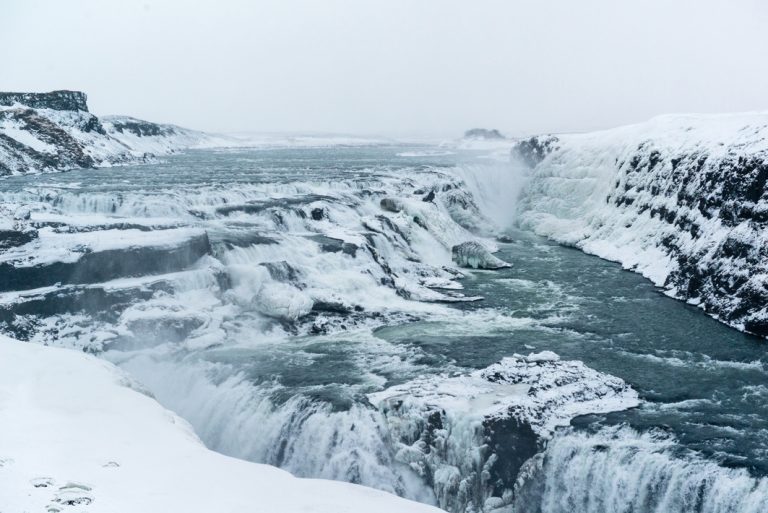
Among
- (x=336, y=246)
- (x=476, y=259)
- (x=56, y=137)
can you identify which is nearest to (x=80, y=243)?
(x=336, y=246)

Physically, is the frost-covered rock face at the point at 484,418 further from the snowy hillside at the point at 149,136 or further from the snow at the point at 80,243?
the snowy hillside at the point at 149,136

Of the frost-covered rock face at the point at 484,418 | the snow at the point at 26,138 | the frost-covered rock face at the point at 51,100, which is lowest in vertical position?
the frost-covered rock face at the point at 484,418

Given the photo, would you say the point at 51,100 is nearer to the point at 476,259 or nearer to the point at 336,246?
the point at 336,246

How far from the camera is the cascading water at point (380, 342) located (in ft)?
39.0

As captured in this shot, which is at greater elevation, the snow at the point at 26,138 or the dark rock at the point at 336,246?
the snow at the point at 26,138

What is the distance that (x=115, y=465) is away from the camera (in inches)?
314

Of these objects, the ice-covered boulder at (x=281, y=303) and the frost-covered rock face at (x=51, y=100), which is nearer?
the ice-covered boulder at (x=281, y=303)

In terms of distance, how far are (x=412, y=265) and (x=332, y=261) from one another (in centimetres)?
492

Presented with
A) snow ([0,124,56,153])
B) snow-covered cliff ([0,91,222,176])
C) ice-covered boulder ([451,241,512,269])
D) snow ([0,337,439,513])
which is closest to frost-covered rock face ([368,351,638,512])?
snow ([0,337,439,513])

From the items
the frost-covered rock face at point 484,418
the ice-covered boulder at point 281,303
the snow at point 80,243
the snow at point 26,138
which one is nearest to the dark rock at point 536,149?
the ice-covered boulder at point 281,303

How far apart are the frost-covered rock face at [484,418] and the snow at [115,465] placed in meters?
3.96

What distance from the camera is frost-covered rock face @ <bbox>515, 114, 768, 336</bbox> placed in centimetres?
2125

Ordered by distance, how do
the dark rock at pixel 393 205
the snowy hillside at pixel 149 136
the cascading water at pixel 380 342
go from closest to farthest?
the cascading water at pixel 380 342, the dark rock at pixel 393 205, the snowy hillside at pixel 149 136

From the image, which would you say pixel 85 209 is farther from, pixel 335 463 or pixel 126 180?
pixel 335 463
